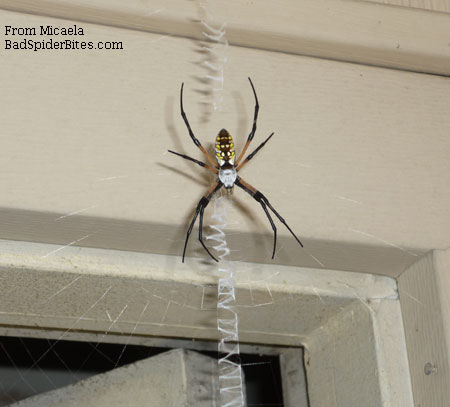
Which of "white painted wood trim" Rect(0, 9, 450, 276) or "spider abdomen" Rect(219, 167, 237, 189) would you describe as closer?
"white painted wood trim" Rect(0, 9, 450, 276)

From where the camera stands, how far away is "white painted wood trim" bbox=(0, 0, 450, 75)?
1.21m

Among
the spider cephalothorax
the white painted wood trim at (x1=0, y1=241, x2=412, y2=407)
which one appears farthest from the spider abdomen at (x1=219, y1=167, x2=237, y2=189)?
the white painted wood trim at (x1=0, y1=241, x2=412, y2=407)

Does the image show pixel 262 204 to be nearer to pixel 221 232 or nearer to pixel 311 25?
pixel 221 232

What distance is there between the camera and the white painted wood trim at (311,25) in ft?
3.96

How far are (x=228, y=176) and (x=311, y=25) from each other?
0.32 metres

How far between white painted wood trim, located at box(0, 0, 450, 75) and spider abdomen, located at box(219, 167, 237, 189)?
0.77 ft

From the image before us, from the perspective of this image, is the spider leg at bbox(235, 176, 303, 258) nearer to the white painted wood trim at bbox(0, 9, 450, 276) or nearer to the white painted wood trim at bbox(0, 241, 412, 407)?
the white painted wood trim at bbox(0, 9, 450, 276)

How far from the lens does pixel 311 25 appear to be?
1308mm

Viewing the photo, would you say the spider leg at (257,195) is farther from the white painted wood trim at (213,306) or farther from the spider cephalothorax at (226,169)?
the white painted wood trim at (213,306)

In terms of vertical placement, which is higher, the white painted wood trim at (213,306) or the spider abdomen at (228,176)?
the spider abdomen at (228,176)

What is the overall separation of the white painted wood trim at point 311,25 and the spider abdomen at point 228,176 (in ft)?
0.77

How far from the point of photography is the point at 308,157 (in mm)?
1229

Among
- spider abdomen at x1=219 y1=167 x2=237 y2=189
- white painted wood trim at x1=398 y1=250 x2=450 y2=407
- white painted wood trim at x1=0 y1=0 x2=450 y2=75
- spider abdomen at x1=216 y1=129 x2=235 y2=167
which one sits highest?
white painted wood trim at x1=0 y1=0 x2=450 y2=75

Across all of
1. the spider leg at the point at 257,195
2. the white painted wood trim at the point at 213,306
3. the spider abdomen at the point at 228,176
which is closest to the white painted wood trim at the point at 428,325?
the white painted wood trim at the point at 213,306
